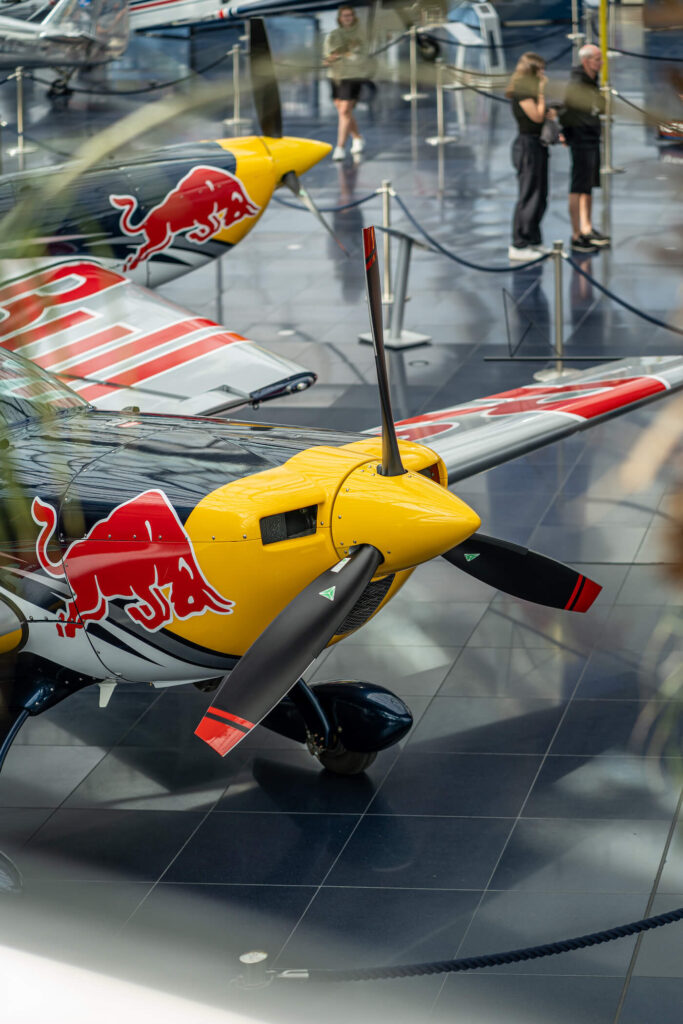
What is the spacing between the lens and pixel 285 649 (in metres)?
4.38

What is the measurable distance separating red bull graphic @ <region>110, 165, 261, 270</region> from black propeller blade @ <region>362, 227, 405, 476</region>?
5.22m

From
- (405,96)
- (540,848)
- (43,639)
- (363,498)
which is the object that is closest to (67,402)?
(43,639)

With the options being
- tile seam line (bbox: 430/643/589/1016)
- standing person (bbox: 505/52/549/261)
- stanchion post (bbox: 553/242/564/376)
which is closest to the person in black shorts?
standing person (bbox: 505/52/549/261)

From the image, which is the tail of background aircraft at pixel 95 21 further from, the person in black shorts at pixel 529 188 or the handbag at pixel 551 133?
the person in black shorts at pixel 529 188

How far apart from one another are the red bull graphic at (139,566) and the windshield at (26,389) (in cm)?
46

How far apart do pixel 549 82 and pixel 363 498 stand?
3605 mm

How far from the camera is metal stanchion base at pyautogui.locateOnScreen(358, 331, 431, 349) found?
39.0 ft

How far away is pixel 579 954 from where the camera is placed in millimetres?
4656

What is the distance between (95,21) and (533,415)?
5.26m

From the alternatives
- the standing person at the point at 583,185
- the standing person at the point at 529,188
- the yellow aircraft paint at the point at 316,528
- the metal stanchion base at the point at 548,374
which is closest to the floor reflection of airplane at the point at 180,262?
the yellow aircraft paint at the point at 316,528

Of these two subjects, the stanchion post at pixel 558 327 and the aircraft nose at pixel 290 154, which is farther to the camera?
the stanchion post at pixel 558 327

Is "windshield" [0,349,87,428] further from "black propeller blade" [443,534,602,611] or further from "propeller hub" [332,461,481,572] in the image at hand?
"black propeller blade" [443,534,602,611]

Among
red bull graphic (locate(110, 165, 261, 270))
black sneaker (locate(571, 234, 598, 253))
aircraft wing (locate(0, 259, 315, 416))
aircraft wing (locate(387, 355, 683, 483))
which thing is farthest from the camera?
black sneaker (locate(571, 234, 598, 253))

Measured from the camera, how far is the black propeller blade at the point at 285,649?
4.30 meters
